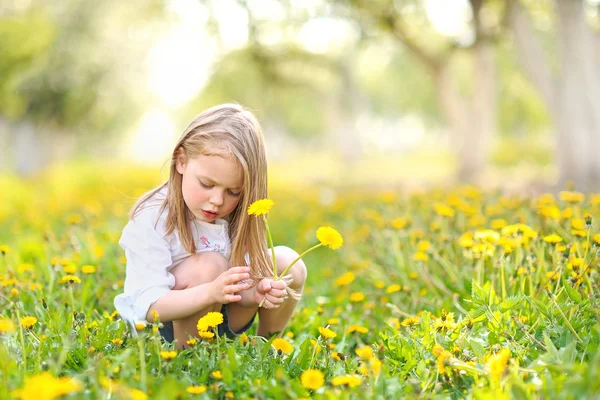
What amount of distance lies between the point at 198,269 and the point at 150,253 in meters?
0.17

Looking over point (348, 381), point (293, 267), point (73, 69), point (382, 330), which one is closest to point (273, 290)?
point (293, 267)

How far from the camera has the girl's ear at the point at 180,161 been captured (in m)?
2.11

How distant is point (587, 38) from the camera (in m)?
7.02

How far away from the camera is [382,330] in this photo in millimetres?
2521

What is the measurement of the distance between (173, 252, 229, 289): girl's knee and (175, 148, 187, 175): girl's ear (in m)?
0.31

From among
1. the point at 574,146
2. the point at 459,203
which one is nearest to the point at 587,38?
the point at 574,146

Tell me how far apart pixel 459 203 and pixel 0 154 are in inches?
908

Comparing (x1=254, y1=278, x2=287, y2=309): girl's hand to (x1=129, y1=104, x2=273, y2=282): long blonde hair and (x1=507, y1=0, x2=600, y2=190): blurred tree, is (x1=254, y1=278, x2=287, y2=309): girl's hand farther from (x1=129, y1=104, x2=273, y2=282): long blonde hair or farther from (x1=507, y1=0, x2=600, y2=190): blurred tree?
(x1=507, y1=0, x2=600, y2=190): blurred tree

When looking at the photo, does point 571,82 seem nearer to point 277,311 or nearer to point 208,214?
point 277,311

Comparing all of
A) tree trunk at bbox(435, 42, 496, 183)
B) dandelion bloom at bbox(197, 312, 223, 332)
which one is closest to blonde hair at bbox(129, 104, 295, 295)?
dandelion bloom at bbox(197, 312, 223, 332)

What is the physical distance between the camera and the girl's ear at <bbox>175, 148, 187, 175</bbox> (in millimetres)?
2109

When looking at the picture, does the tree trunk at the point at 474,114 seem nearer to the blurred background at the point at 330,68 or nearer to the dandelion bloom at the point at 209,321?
the blurred background at the point at 330,68

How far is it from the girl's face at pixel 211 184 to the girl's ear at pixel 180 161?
0.20 ft

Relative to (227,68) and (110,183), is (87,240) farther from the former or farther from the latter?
(227,68)
